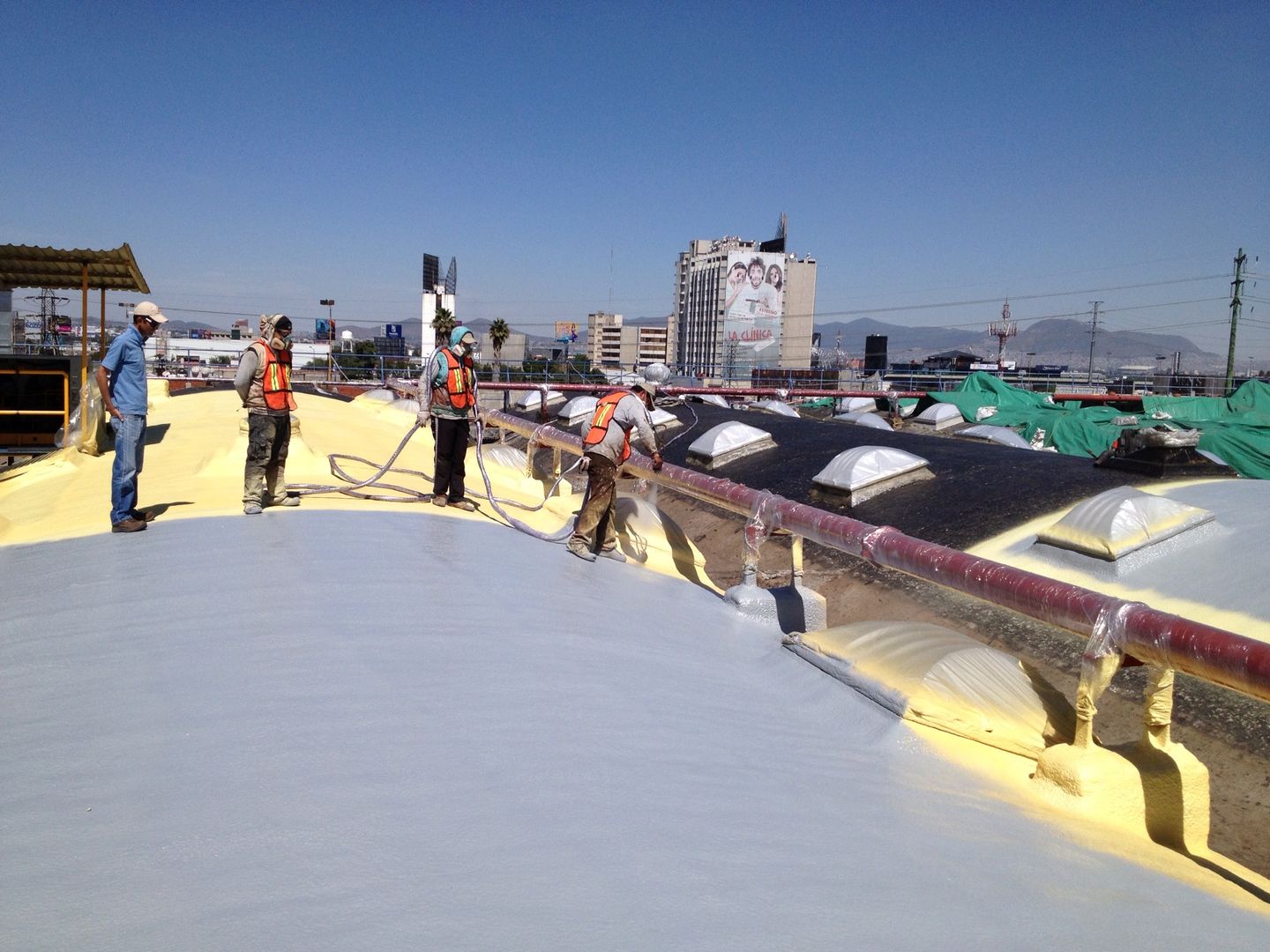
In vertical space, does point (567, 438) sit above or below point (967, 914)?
above

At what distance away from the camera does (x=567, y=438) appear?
884 centimetres

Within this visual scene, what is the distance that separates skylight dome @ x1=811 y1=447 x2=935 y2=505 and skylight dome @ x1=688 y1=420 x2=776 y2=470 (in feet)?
9.23

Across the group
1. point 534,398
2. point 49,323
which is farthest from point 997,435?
point 49,323

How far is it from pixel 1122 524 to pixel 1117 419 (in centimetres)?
1414

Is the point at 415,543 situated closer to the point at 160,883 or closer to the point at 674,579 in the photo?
the point at 674,579

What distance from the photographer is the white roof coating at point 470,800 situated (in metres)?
2.19

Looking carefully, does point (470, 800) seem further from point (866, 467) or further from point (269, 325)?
point (866, 467)

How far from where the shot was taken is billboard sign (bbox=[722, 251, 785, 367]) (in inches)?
3681

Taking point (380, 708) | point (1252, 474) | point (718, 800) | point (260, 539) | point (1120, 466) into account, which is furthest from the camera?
point (1252, 474)

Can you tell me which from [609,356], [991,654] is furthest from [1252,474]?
[609,356]

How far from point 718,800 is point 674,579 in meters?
3.95

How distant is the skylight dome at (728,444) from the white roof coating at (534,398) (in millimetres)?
8979

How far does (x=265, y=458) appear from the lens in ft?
22.4

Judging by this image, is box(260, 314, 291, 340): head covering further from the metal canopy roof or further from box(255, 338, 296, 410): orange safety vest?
the metal canopy roof
